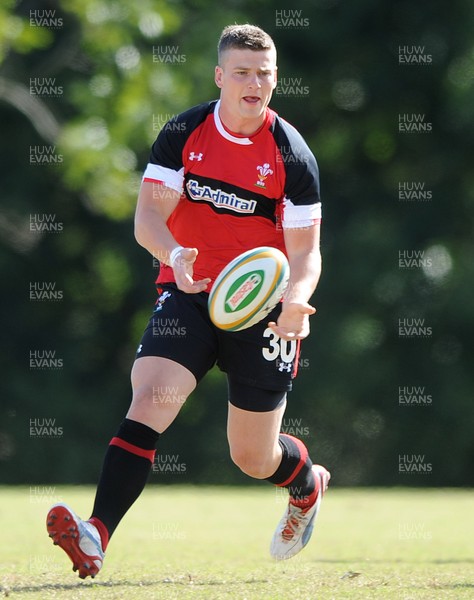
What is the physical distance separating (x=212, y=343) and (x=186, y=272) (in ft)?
1.89

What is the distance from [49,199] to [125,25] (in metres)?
3.96

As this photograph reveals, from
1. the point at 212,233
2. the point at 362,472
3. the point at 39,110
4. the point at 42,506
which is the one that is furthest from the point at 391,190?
the point at 212,233

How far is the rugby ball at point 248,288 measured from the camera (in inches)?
191

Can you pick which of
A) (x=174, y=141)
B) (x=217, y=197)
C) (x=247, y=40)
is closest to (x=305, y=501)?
(x=217, y=197)

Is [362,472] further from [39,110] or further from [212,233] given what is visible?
[212,233]

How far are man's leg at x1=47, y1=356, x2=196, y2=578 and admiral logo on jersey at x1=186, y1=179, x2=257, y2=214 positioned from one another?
0.82m

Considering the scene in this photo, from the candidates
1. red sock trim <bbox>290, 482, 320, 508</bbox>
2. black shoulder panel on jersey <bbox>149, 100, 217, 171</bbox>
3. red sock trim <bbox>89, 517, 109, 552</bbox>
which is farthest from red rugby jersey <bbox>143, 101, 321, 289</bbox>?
red sock trim <bbox>290, 482, 320, 508</bbox>

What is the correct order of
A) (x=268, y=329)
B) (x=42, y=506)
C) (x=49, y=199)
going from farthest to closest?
(x=49, y=199) → (x=42, y=506) → (x=268, y=329)

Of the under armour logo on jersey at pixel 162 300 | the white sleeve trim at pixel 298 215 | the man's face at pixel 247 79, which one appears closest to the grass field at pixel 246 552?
the under armour logo on jersey at pixel 162 300

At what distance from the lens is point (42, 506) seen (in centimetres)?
1005

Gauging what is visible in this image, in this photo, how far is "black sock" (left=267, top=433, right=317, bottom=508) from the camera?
579 cm

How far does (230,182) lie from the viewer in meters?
5.36

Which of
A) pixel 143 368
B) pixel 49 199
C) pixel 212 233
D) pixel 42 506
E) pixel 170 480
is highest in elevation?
pixel 212 233

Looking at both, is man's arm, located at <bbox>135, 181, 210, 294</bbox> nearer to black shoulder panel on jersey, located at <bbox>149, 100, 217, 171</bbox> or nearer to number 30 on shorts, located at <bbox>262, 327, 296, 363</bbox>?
black shoulder panel on jersey, located at <bbox>149, 100, 217, 171</bbox>
